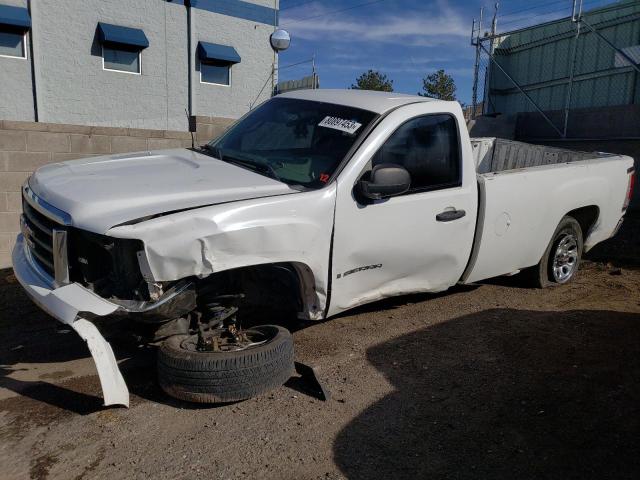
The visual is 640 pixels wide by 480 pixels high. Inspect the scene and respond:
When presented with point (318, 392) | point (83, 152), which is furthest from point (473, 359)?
point (83, 152)

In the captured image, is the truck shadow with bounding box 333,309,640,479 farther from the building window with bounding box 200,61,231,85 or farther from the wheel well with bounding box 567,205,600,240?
the building window with bounding box 200,61,231,85

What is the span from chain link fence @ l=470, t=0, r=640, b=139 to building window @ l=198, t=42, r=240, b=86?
7.52 m

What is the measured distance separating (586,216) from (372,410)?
4.16 meters

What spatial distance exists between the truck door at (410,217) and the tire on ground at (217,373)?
29.4 inches

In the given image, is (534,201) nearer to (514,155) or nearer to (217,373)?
(514,155)

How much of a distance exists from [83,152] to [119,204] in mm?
4583

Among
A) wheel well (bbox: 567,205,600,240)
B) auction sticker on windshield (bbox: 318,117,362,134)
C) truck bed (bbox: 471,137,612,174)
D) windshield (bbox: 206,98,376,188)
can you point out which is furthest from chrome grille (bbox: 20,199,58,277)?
wheel well (bbox: 567,205,600,240)

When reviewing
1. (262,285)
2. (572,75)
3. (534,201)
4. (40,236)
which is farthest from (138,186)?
(572,75)

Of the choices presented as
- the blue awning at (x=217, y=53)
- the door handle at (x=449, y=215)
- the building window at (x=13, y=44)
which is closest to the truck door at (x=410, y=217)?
the door handle at (x=449, y=215)

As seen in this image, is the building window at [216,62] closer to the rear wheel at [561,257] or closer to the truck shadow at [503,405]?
the rear wheel at [561,257]

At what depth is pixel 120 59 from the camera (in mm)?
15711

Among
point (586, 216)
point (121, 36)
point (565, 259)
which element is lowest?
point (565, 259)

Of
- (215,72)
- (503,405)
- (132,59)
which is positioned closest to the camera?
(503,405)

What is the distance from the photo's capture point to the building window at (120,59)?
15414 mm
